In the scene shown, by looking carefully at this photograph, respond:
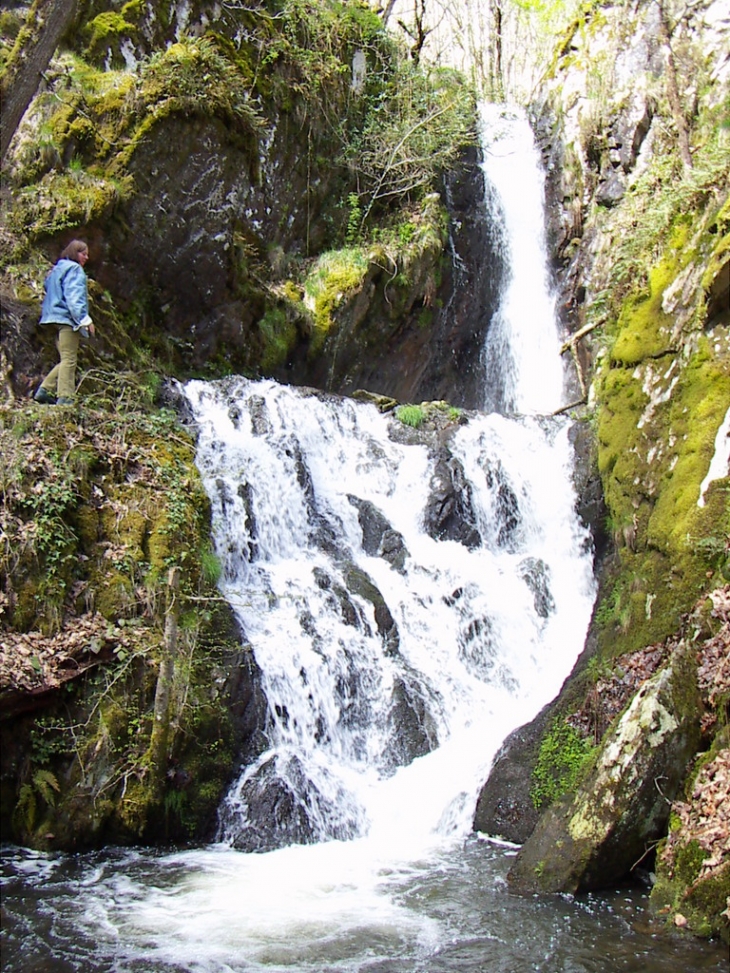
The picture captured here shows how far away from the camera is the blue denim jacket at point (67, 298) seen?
27.1 ft

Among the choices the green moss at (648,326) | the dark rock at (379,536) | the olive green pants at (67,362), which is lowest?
the dark rock at (379,536)

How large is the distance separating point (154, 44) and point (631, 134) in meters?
9.66

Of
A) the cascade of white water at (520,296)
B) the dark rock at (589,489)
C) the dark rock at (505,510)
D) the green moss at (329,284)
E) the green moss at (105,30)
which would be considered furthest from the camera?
the cascade of white water at (520,296)

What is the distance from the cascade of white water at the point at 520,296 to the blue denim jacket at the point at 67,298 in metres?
9.40

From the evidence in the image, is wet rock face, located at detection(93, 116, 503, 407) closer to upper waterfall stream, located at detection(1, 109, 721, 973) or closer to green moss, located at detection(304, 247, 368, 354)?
green moss, located at detection(304, 247, 368, 354)

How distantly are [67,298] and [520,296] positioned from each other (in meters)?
11.2

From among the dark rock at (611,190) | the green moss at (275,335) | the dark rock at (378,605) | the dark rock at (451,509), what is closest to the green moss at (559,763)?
the dark rock at (378,605)

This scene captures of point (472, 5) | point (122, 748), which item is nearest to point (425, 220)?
point (122, 748)

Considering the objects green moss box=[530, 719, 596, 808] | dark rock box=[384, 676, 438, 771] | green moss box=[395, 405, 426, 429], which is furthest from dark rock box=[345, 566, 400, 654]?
green moss box=[395, 405, 426, 429]

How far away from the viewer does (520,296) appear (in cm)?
1727

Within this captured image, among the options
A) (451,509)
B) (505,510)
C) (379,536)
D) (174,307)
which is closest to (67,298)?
(174,307)

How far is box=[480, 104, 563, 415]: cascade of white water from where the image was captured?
16.4 metres

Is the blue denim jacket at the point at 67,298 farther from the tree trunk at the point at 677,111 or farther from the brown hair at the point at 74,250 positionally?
the tree trunk at the point at 677,111

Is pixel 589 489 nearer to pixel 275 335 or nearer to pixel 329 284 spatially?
pixel 275 335
